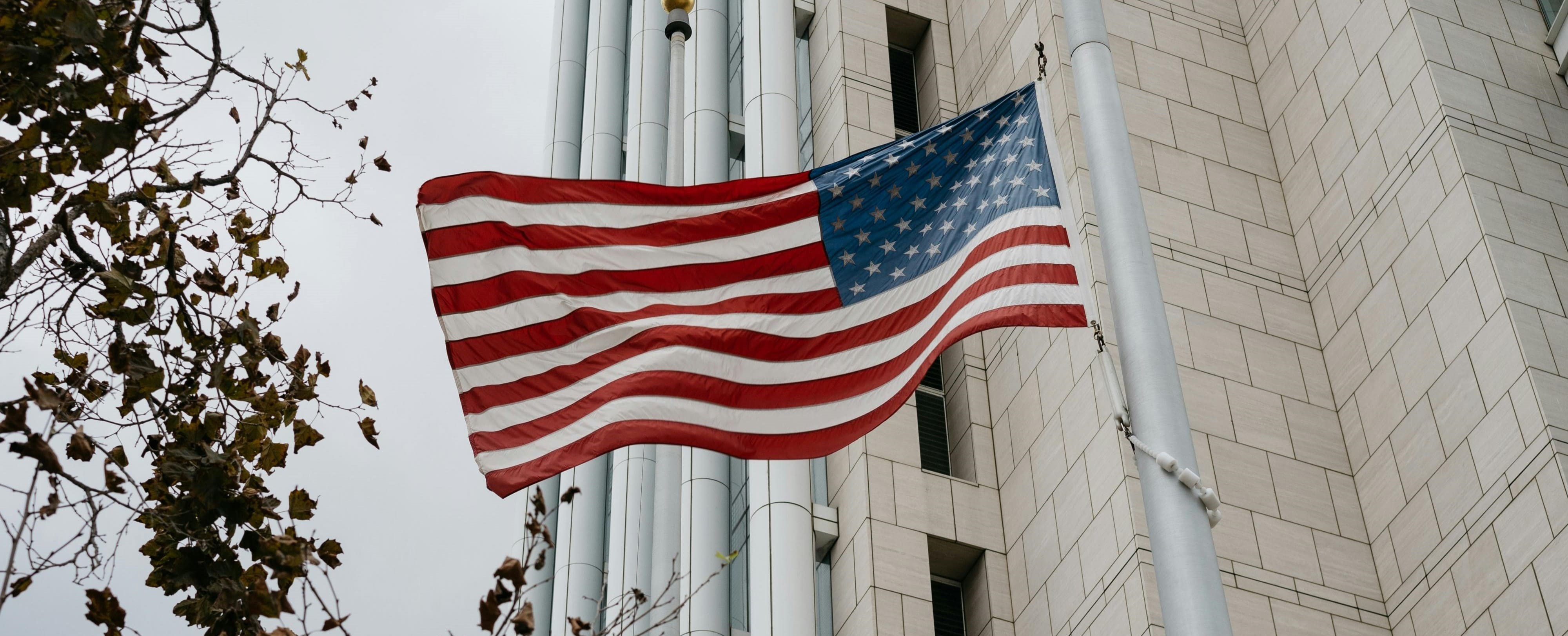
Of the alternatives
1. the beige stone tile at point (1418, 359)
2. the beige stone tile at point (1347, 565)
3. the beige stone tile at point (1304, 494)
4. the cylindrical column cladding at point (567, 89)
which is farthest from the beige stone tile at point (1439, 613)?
the cylindrical column cladding at point (567, 89)

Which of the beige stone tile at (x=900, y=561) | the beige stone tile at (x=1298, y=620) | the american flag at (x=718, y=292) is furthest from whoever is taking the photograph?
the beige stone tile at (x=900, y=561)

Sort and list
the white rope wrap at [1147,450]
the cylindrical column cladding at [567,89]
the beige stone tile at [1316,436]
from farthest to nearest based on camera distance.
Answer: the cylindrical column cladding at [567,89] → the beige stone tile at [1316,436] → the white rope wrap at [1147,450]

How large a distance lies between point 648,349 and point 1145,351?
3.64 meters

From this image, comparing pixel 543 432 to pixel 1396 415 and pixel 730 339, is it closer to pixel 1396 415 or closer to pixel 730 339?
pixel 730 339

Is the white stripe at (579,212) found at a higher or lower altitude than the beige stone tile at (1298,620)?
lower

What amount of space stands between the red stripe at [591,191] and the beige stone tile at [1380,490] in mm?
10850

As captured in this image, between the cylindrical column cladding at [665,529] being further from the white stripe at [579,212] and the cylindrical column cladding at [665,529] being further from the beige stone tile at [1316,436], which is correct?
Answer: the white stripe at [579,212]

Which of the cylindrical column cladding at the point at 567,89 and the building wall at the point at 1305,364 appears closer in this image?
the building wall at the point at 1305,364

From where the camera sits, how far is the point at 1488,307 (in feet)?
58.2

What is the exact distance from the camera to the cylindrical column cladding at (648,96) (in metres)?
29.9

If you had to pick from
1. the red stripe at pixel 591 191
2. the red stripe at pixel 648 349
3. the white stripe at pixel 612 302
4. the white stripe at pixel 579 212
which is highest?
the red stripe at pixel 591 191

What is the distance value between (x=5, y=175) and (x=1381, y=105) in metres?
17.4

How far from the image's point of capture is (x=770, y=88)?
2742 cm

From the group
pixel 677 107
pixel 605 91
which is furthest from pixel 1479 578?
pixel 605 91
